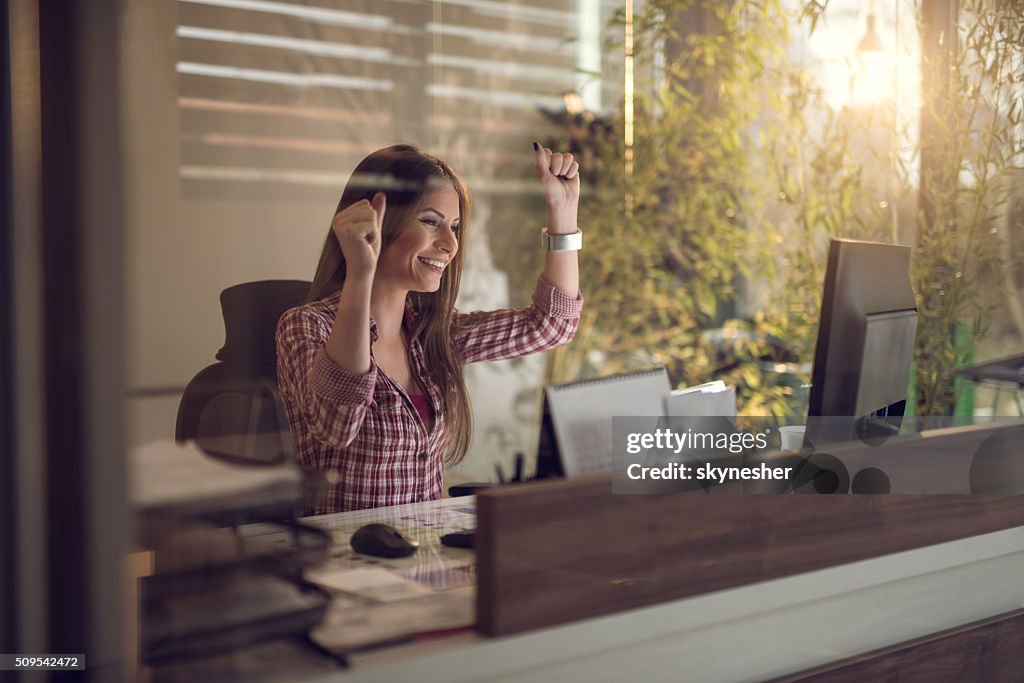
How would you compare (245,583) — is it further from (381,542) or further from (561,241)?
(561,241)

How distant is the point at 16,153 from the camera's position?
948 mm

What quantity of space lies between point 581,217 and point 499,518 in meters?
3.65

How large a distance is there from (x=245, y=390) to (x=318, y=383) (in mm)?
136

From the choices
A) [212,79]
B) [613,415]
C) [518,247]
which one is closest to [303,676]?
[613,415]

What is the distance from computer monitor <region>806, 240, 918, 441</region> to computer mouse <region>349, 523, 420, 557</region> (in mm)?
678

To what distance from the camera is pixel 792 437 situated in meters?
1.59

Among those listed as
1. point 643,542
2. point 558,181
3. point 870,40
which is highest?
point 870,40

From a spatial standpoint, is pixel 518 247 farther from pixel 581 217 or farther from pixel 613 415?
Answer: pixel 613 415

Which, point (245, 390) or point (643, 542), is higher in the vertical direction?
point (245, 390)

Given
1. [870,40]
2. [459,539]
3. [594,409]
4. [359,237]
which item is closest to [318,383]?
[359,237]

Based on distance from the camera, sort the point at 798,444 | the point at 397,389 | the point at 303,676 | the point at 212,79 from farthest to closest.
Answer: the point at 212,79, the point at 397,389, the point at 798,444, the point at 303,676

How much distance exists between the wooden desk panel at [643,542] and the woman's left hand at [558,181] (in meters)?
1.11

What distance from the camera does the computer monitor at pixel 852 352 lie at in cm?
165

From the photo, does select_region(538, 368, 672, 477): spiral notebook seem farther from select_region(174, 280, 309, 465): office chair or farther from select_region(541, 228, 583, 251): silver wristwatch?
select_region(541, 228, 583, 251): silver wristwatch
